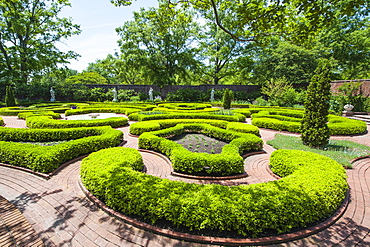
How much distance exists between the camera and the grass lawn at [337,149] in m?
6.08

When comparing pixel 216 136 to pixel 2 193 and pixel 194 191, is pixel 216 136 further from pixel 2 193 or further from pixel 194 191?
pixel 2 193

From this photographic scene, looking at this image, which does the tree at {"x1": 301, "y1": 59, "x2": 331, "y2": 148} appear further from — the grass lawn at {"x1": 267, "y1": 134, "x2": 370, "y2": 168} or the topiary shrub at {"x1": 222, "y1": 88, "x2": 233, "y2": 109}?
the topiary shrub at {"x1": 222, "y1": 88, "x2": 233, "y2": 109}

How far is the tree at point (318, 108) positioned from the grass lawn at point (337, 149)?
46 centimetres

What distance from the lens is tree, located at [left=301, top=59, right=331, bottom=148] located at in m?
6.68

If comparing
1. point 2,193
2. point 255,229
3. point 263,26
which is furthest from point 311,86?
point 2,193

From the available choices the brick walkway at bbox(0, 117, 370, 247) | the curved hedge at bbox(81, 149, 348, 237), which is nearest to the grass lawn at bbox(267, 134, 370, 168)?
the brick walkway at bbox(0, 117, 370, 247)

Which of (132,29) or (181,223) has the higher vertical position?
(132,29)

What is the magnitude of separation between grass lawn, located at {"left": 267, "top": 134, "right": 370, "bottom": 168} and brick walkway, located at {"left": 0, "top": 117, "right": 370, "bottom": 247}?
1122mm

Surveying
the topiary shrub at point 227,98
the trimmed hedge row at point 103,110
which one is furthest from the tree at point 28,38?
the topiary shrub at point 227,98

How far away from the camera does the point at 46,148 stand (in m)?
5.54

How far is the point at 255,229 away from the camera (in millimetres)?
2775

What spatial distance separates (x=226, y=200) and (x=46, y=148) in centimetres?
583

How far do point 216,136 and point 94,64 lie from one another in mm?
44792

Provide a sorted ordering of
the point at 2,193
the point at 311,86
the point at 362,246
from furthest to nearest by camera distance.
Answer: the point at 311,86, the point at 2,193, the point at 362,246
